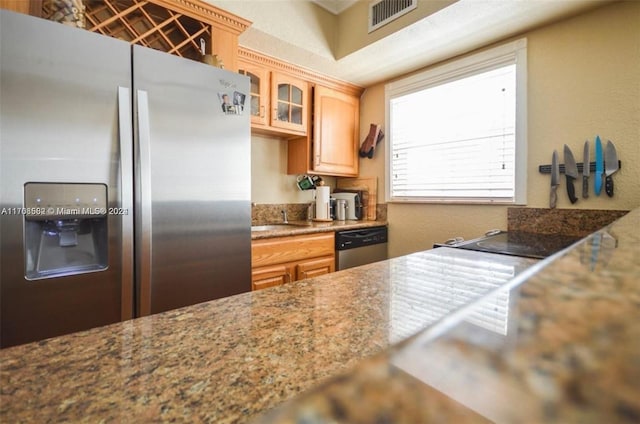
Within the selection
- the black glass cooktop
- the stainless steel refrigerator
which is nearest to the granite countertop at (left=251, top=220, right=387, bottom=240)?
the stainless steel refrigerator

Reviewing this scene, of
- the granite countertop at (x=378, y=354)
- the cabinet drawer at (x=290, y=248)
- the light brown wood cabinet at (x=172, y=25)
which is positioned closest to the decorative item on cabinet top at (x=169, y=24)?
the light brown wood cabinet at (x=172, y=25)

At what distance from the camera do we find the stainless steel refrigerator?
106 cm

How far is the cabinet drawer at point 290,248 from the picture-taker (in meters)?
1.94

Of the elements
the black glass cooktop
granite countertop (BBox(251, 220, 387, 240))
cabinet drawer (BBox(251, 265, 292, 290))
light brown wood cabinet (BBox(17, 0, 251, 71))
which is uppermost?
light brown wood cabinet (BBox(17, 0, 251, 71))

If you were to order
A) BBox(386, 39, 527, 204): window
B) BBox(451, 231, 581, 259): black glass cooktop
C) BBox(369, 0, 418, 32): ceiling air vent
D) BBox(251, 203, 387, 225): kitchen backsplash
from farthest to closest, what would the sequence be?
1. BBox(251, 203, 387, 225): kitchen backsplash
2. BBox(386, 39, 527, 204): window
3. BBox(369, 0, 418, 32): ceiling air vent
4. BBox(451, 231, 581, 259): black glass cooktop

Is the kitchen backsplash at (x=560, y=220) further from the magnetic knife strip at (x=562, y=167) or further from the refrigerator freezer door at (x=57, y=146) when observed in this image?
the refrigerator freezer door at (x=57, y=146)

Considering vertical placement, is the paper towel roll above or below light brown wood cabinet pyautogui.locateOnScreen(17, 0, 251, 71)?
Result: below

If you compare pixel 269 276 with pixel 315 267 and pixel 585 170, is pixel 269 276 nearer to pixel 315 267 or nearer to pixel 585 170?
pixel 315 267

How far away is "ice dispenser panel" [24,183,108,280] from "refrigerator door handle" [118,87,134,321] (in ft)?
0.22

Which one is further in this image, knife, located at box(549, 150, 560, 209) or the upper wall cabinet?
the upper wall cabinet

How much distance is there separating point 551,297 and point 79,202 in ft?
4.65

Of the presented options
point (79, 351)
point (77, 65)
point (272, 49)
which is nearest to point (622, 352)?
point (79, 351)

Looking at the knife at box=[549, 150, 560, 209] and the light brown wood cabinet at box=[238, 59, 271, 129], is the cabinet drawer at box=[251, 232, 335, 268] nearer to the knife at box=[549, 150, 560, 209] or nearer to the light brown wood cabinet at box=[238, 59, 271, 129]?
the light brown wood cabinet at box=[238, 59, 271, 129]

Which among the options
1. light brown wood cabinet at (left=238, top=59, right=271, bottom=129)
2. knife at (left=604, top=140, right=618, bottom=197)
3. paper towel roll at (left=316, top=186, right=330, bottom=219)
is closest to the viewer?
knife at (left=604, top=140, right=618, bottom=197)
